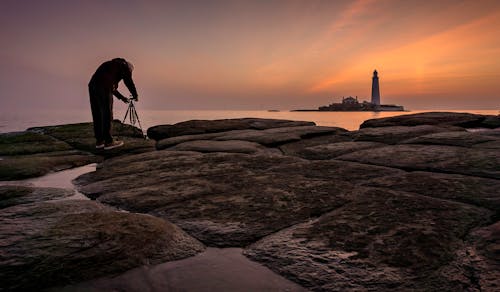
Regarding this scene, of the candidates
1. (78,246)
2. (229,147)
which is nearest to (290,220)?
(78,246)

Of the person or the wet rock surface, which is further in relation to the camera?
the person

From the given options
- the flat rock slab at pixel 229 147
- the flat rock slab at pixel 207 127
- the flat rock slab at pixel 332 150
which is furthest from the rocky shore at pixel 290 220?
the flat rock slab at pixel 207 127

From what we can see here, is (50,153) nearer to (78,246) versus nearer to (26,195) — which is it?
(26,195)

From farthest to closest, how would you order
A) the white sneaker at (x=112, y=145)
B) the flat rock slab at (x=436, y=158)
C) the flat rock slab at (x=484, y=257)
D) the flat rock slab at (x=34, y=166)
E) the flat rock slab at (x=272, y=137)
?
the white sneaker at (x=112, y=145), the flat rock slab at (x=272, y=137), the flat rock slab at (x=34, y=166), the flat rock slab at (x=436, y=158), the flat rock slab at (x=484, y=257)

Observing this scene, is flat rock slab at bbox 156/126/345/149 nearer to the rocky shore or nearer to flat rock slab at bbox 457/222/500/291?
the rocky shore

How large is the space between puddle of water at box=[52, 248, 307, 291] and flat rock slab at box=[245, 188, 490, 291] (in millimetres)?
99

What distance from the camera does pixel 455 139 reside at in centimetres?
558

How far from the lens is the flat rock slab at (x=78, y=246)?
1749mm

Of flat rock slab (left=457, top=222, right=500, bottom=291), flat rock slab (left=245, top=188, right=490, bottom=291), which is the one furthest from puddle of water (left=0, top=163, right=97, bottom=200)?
flat rock slab (left=457, top=222, right=500, bottom=291)

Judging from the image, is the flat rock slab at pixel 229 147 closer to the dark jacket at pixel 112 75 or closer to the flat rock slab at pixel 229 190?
the flat rock slab at pixel 229 190

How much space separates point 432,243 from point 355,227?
1.60 feet

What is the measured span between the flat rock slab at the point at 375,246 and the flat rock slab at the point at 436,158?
55.5 inches

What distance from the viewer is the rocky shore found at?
5.77ft


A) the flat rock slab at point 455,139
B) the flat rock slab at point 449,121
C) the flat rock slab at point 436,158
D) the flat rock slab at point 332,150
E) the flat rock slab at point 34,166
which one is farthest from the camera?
the flat rock slab at point 449,121
